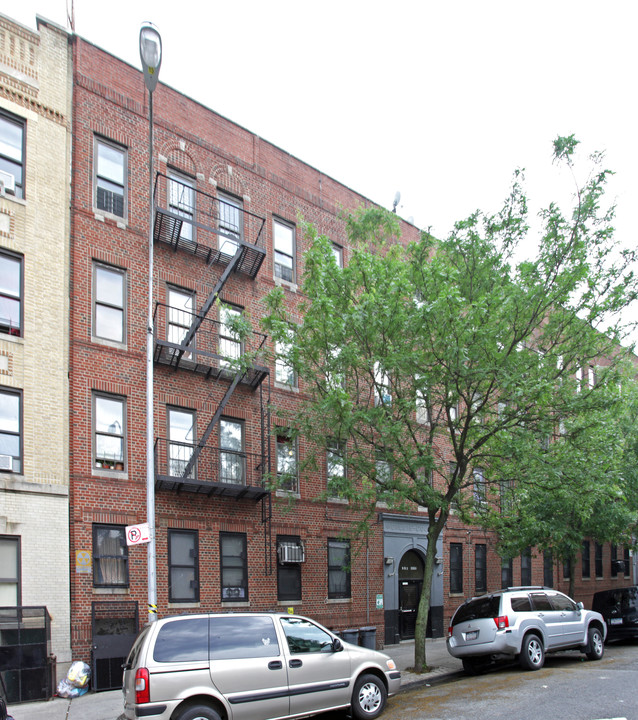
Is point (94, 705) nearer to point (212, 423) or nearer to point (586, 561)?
point (212, 423)

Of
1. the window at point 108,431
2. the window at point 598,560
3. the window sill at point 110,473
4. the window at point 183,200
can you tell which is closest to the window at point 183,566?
the window sill at point 110,473

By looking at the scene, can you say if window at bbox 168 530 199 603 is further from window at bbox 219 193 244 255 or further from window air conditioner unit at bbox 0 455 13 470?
window at bbox 219 193 244 255

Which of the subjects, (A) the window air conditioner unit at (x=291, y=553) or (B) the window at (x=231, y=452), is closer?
(B) the window at (x=231, y=452)

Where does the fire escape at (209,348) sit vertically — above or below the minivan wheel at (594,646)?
above

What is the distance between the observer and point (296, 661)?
32.6 feet

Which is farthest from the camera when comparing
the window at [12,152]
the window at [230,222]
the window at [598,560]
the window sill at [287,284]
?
the window at [598,560]

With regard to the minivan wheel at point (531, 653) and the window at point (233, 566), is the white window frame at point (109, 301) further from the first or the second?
the minivan wheel at point (531, 653)

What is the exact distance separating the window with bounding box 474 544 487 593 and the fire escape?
10.9 m

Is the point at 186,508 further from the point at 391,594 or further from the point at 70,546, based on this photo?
the point at 391,594

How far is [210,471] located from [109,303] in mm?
4471

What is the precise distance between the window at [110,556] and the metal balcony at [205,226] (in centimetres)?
673

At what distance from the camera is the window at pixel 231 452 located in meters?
17.5

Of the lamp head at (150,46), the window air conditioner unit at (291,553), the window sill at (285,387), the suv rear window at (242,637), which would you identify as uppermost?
the lamp head at (150,46)

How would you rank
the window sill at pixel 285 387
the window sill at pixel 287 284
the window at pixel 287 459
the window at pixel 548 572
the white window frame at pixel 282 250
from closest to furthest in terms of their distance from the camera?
the window at pixel 287 459 → the window sill at pixel 285 387 → the window sill at pixel 287 284 → the white window frame at pixel 282 250 → the window at pixel 548 572
